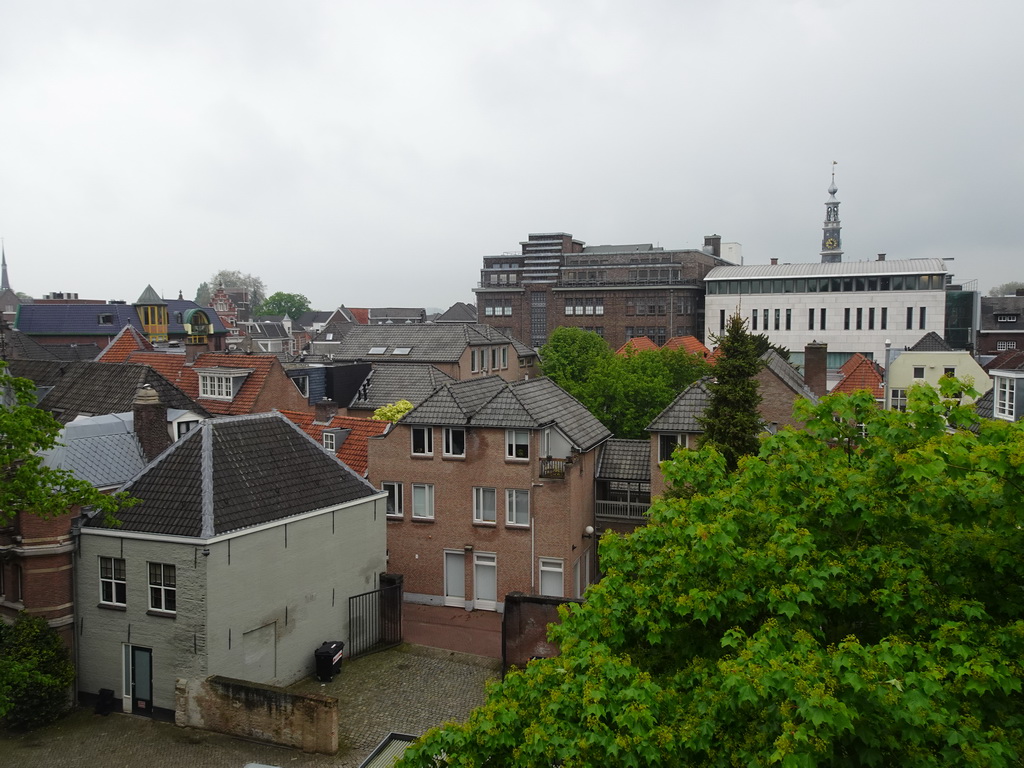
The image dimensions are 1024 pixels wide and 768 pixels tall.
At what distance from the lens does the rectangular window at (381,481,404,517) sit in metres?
32.9

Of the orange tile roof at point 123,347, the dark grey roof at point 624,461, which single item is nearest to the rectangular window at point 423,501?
the dark grey roof at point 624,461

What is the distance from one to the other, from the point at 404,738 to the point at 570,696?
341 inches

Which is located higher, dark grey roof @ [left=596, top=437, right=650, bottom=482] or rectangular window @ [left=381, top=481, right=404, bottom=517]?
dark grey roof @ [left=596, top=437, right=650, bottom=482]

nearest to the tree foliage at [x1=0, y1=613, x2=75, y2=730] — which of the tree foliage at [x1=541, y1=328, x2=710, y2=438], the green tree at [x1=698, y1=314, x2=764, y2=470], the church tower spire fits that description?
the green tree at [x1=698, y1=314, x2=764, y2=470]

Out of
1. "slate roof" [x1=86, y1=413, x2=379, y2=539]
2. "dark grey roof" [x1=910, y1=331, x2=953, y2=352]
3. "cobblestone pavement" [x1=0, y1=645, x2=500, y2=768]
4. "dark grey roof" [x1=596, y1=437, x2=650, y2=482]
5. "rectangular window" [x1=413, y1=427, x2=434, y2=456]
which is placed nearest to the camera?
"cobblestone pavement" [x1=0, y1=645, x2=500, y2=768]

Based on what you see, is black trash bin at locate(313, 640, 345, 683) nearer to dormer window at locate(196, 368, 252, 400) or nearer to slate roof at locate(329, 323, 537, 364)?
dormer window at locate(196, 368, 252, 400)

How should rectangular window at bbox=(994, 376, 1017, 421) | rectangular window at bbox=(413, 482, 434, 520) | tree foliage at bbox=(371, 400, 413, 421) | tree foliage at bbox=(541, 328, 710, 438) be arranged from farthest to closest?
tree foliage at bbox=(541, 328, 710, 438) → tree foliage at bbox=(371, 400, 413, 421) → rectangular window at bbox=(994, 376, 1017, 421) → rectangular window at bbox=(413, 482, 434, 520)

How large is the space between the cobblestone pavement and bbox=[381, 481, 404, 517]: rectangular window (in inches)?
315

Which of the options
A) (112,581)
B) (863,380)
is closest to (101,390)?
(112,581)

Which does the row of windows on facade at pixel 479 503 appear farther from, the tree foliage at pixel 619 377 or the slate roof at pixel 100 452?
the tree foliage at pixel 619 377

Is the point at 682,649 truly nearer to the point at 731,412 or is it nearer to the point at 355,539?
the point at 355,539

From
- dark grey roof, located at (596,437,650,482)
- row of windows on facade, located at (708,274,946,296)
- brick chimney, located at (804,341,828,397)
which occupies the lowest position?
dark grey roof, located at (596,437,650,482)

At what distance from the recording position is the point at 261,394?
4316cm

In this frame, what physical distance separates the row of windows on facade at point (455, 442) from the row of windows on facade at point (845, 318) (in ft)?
239
